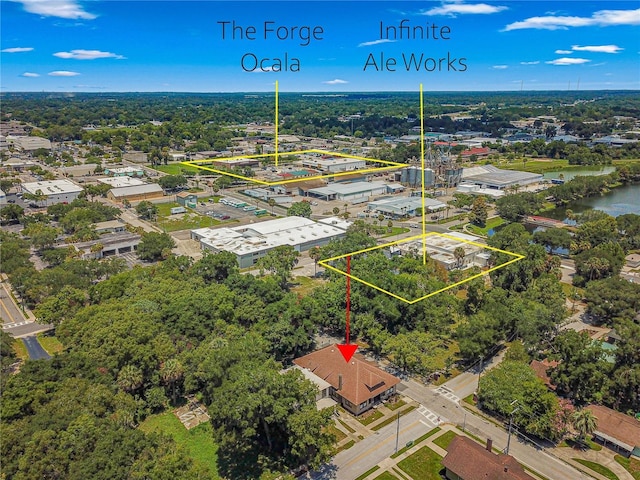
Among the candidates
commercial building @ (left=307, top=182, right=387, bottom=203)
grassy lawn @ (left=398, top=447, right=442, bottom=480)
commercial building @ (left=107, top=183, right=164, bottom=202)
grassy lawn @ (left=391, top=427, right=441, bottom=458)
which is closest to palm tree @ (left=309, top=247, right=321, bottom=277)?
grassy lawn @ (left=391, top=427, right=441, bottom=458)

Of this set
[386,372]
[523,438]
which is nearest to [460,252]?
[386,372]

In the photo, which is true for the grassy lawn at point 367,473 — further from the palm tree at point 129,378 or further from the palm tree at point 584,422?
the palm tree at point 129,378

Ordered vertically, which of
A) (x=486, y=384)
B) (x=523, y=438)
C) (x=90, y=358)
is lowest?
(x=523, y=438)

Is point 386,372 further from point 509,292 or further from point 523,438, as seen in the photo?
point 509,292

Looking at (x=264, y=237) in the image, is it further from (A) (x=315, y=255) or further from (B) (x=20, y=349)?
(B) (x=20, y=349)

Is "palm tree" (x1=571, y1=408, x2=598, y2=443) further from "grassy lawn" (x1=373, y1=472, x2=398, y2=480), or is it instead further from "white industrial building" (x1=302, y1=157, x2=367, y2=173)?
"white industrial building" (x1=302, y1=157, x2=367, y2=173)

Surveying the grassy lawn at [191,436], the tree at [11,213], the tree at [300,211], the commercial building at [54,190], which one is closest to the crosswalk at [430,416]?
the grassy lawn at [191,436]

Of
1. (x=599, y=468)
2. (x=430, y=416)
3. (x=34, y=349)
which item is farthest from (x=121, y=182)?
(x=599, y=468)
